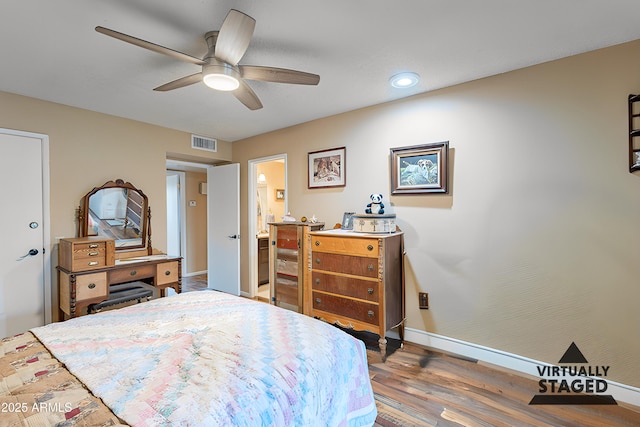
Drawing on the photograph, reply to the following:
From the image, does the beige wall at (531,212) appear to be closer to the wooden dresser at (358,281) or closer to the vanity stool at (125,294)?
the wooden dresser at (358,281)

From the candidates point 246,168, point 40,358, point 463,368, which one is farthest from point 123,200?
point 463,368

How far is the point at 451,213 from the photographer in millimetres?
2650


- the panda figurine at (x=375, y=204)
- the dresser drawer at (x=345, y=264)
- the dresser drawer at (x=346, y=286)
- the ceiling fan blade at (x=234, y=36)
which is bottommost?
the dresser drawer at (x=346, y=286)

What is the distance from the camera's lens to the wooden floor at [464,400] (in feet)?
5.90

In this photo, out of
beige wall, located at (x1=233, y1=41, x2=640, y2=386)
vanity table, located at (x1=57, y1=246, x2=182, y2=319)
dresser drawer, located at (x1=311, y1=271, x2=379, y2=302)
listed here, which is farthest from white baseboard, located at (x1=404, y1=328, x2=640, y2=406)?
vanity table, located at (x1=57, y1=246, x2=182, y2=319)

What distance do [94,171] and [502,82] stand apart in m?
4.15

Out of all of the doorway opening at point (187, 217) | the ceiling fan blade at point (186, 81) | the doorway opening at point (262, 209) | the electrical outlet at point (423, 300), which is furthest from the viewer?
the doorway opening at point (187, 217)

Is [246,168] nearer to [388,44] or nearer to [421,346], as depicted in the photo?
[388,44]

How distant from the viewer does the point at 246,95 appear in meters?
2.12

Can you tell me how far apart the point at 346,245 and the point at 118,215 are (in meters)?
2.70

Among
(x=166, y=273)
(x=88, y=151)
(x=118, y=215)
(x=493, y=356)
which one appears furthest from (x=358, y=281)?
(x=88, y=151)

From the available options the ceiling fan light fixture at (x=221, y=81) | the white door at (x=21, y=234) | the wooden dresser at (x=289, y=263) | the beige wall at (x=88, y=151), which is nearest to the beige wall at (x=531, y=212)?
the wooden dresser at (x=289, y=263)

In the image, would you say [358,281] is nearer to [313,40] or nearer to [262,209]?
[313,40]

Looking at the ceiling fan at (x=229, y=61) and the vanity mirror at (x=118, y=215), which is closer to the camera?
the ceiling fan at (x=229, y=61)
